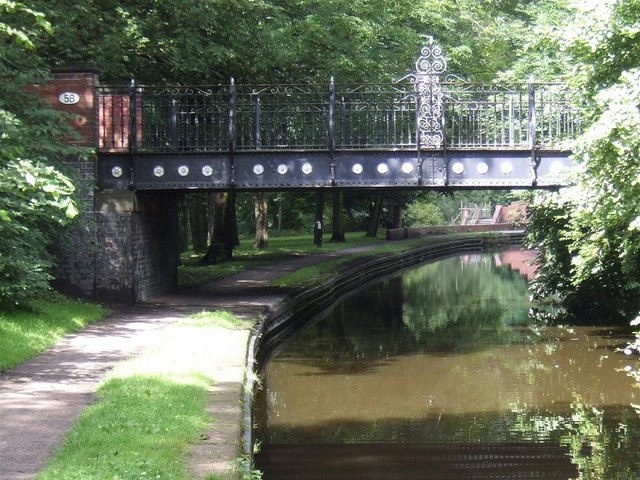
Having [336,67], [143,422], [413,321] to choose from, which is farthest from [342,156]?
[143,422]

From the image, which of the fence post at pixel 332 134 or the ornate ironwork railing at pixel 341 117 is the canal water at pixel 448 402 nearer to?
the fence post at pixel 332 134

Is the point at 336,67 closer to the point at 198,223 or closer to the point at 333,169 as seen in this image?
the point at 333,169

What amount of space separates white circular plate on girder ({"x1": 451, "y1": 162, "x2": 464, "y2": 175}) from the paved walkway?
443 cm

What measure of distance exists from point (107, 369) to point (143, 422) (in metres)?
3.35

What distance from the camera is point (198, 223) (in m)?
42.1

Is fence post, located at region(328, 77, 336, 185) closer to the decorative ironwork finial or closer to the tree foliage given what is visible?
the decorative ironwork finial

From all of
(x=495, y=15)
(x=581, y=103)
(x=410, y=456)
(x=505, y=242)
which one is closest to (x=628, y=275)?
(x=581, y=103)

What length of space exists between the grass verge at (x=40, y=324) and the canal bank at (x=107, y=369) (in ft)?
0.73

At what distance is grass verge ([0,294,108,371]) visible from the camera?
13258 mm

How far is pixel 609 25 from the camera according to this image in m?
15.5

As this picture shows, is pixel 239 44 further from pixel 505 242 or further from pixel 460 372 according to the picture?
pixel 505 242

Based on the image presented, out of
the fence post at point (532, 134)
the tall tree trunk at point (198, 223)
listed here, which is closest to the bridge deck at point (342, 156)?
the fence post at point (532, 134)

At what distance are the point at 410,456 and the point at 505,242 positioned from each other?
169 feet

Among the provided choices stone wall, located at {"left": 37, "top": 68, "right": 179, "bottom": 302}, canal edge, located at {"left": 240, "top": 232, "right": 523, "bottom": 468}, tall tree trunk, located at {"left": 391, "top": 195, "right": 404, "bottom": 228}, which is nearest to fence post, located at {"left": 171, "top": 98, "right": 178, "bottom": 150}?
stone wall, located at {"left": 37, "top": 68, "right": 179, "bottom": 302}
